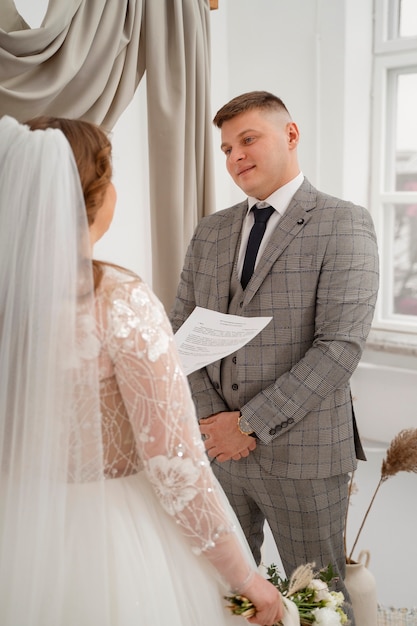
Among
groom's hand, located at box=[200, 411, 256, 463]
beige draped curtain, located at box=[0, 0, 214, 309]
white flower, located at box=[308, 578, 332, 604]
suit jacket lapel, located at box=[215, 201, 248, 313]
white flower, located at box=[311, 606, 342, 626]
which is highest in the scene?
beige draped curtain, located at box=[0, 0, 214, 309]

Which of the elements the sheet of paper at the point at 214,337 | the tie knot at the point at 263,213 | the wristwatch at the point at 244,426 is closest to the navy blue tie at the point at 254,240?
the tie knot at the point at 263,213

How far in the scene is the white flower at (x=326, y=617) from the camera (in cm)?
129

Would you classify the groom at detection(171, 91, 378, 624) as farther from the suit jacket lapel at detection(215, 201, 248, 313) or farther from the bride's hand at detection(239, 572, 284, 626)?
the bride's hand at detection(239, 572, 284, 626)

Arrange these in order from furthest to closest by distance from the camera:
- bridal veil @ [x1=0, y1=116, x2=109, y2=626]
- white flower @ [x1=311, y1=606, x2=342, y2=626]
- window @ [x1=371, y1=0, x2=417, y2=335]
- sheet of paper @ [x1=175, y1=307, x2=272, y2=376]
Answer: window @ [x1=371, y1=0, x2=417, y2=335]
sheet of paper @ [x1=175, y1=307, x2=272, y2=376]
white flower @ [x1=311, y1=606, x2=342, y2=626]
bridal veil @ [x1=0, y1=116, x2=109, y2=626]

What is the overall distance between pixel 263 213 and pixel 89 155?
895 millimetres

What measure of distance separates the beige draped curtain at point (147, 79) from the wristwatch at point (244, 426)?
1.06m

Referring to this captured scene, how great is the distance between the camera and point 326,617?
1.29 m

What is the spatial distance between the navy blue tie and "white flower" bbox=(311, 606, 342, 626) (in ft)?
2.91

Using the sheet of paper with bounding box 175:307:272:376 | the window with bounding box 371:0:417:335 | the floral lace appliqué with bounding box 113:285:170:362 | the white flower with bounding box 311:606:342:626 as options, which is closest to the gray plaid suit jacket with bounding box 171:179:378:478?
the sheet of paper with bounding box 175:307:272:376

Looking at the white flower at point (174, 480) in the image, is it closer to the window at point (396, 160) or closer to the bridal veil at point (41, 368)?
the bridal veil at point (41, 368)

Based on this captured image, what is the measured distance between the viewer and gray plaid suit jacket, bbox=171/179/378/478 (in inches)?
67.2

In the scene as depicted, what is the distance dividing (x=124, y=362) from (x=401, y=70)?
10.1 feet

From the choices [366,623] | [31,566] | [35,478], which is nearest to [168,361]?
[35,478]

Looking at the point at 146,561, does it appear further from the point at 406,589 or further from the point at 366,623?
the point at 406,589
